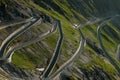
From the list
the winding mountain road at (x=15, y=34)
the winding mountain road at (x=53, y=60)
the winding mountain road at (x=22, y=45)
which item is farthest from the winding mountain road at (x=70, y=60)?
the winding mountain road at (x=15, y=34)

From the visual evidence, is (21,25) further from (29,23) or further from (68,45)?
(68,45)

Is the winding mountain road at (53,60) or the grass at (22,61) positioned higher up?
the grass at (22,61)

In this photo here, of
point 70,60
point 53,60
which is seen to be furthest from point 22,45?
point 70,60

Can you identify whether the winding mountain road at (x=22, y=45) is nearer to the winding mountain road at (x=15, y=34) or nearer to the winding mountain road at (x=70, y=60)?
the winding mountain road at (x=15, y=34)

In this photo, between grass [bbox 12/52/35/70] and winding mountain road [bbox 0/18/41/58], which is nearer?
grass [bbox 12/52/35/70]

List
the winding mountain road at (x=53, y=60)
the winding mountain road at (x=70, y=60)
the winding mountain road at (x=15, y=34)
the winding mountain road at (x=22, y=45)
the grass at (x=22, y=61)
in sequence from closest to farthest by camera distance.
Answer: the grass at (x=22, y=61)
the winding mountain road at (x=22, y=45)
the winding mountain road at (x=53, y=60)
the winding mountain road at (x=15, y=34)
the winding mountain road at (x=70, y=60)

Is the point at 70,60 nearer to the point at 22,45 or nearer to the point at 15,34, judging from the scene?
the point at 22,45

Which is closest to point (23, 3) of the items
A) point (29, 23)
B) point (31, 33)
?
point (29, 23)

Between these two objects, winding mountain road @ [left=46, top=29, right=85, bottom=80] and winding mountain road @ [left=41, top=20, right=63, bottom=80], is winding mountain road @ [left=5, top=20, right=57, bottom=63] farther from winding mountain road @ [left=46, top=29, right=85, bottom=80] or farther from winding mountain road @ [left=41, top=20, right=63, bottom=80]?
winding mountain road @ [left=46, top=29, right=85, bottom=80]

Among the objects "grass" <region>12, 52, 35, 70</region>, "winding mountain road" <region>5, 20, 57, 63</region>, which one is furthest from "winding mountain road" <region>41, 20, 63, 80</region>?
"winding mountain road" <region>5, 20, 57, 63</region>

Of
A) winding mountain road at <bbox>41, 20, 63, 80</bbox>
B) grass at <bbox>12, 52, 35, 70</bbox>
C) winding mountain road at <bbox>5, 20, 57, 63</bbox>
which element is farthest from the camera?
winding mountain road at <bbox>41, 20, 63, 80</bbox>

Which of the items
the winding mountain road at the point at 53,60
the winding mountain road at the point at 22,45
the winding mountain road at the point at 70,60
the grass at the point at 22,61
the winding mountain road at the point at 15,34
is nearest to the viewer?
the grass at the point at 22,61
